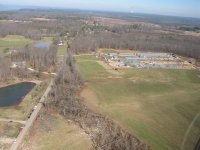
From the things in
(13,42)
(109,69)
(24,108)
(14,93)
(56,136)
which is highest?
(56,136)

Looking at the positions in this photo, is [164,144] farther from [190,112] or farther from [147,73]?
[147,73]

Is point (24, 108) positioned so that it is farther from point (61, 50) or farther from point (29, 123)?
point (61, 50)

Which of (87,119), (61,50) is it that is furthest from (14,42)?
(87,119)

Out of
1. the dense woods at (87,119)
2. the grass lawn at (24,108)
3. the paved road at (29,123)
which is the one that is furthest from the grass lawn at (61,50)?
the paved road at (29,123)

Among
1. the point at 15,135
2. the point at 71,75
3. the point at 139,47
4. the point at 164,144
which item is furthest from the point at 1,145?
the point at 139,47

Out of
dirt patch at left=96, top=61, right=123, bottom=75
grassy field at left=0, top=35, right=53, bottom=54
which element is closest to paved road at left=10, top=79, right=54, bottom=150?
dirt patch at left=96, top=61, right=123, bottom=75
